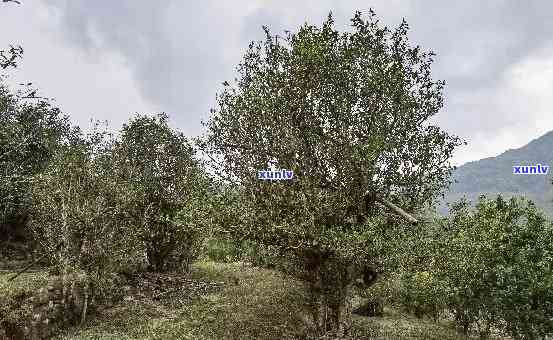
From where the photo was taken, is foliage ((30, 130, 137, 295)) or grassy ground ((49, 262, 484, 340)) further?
foliage ((30, 130, 137, 295))

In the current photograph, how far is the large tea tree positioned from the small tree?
38.6 feet

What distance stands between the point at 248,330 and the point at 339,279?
18.9 feet

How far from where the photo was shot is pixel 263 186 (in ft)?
71.7

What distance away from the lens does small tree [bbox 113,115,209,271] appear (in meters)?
33.9

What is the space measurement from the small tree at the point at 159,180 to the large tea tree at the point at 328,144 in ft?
38.6

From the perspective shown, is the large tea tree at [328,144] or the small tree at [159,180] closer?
the large tea tree at [328,144]

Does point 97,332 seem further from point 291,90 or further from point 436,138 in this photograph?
point 436,138

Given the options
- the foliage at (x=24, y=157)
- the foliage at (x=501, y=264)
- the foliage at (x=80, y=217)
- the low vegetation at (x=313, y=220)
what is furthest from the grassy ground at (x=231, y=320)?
the foliage at (x=24, y=157)

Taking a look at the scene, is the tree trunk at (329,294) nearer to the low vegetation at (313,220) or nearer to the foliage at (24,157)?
the low vegetation at (313,220)

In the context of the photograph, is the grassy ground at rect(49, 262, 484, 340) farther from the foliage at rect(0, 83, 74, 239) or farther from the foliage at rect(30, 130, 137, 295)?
the foliage at rect(0, 83, 74, 239)

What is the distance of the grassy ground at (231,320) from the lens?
23.3m

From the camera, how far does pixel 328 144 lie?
72.6ft

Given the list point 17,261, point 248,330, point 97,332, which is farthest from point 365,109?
point 17,261

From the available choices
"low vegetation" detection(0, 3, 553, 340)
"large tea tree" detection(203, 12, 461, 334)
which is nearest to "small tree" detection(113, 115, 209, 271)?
"low vegetation" detection(0, 3, 553, 340)
